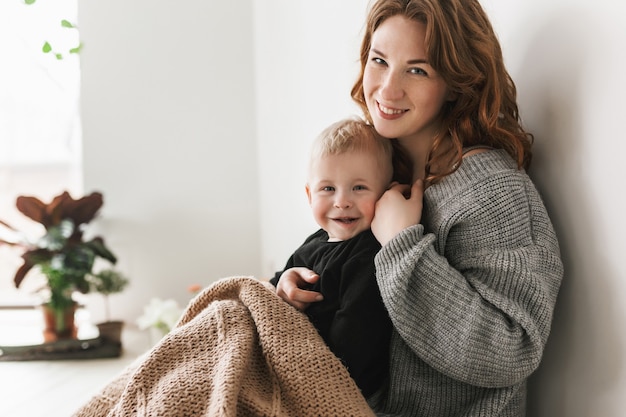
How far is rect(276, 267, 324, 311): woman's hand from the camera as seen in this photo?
1331 mm

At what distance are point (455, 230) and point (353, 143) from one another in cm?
26

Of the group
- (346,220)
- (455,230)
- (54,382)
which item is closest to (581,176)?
(455,230)

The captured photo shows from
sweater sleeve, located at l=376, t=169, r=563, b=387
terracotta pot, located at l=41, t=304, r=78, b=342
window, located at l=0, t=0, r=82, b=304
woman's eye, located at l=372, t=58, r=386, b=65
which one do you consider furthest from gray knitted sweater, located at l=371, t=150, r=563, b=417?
window, located at l=0, t=0, r=82, b=304

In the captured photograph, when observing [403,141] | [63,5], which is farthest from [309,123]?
[63,5]

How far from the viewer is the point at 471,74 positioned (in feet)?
4.29

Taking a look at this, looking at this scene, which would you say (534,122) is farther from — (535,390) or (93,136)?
(93,136)

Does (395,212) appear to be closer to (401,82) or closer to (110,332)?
(401,82)

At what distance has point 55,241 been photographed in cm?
283

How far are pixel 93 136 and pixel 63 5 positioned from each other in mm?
643

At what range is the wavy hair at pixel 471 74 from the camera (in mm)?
1298

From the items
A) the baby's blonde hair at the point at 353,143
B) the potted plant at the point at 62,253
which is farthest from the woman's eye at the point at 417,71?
the potted plant at the point at 62,253

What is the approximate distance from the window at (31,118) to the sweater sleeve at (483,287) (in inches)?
102

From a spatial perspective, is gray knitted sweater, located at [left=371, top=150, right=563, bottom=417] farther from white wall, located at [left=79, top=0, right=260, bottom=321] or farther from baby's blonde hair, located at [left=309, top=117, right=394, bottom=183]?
white wall, located at [left=79, top=0, right=260, bottom=321]

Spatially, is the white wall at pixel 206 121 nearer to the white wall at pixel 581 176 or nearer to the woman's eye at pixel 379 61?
the woman's eye at pixel 379 61
